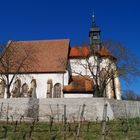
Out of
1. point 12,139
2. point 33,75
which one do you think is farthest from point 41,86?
point 12,139

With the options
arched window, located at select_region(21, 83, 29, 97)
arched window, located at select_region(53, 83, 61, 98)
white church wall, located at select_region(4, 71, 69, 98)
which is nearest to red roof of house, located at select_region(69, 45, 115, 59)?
white church wall, located at select_region(4, 71, 69, 98)

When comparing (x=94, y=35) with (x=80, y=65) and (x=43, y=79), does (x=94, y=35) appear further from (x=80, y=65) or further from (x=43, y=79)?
(x=43, y=79)

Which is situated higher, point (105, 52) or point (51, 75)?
point (105, 52)

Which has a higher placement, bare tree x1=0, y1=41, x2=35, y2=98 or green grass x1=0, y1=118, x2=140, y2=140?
bare tree x1=0, y1=41, x2=35, y2=98

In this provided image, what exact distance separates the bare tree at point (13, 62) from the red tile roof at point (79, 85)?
22.5 feet

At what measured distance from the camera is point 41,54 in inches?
1668

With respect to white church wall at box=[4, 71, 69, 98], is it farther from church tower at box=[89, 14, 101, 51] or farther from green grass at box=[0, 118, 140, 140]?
green grass at box=[0, 118, 140, 140]

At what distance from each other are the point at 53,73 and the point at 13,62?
19.1 feet

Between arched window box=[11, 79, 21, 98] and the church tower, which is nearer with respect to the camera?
arched window box=[11, 79, 21, 98]

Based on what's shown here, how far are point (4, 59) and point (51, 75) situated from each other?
273 inches

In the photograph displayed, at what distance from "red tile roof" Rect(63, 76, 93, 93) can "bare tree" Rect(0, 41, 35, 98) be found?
6.85 meters

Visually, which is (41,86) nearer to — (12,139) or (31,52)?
(31,52)

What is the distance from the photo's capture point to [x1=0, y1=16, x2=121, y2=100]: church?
3750cm

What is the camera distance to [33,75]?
3969 centimetres
